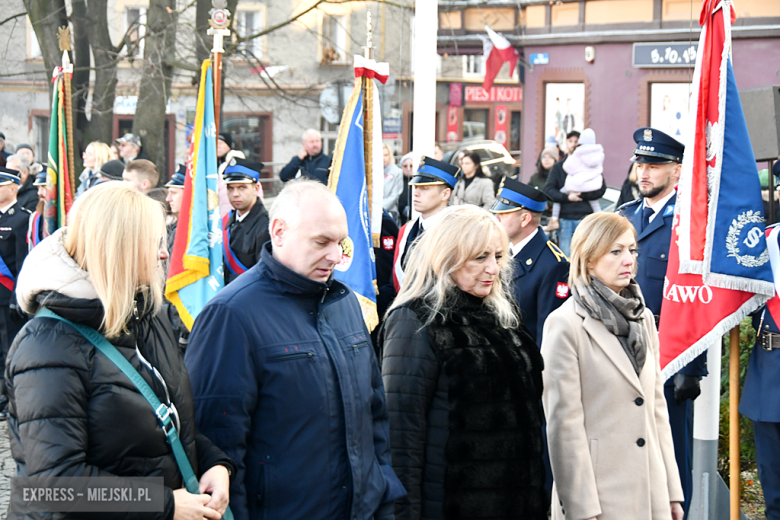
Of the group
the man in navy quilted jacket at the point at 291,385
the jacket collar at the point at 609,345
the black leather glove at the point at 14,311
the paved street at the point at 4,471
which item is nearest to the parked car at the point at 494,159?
the black leather glove at the point at 14,311

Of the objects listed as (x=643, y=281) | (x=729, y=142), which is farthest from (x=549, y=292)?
(x=729, y=142)

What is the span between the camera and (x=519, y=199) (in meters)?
5.14

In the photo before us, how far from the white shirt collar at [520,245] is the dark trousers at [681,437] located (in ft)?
3.65

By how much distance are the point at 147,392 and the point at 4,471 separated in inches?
161

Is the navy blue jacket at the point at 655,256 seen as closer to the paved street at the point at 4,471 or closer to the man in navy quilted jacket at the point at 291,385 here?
the man in navy quilted jacket at the point at 291,385

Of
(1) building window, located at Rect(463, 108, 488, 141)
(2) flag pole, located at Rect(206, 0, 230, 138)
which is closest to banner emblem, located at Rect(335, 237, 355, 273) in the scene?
(2) flag pole, located at Rect(206, 0, 230, 138)

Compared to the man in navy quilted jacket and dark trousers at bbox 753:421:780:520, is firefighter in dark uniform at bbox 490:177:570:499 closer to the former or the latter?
dark trousers at bbox 753:421:780:520

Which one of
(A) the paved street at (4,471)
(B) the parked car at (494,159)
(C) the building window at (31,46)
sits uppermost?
(C) the building window at (31,46)

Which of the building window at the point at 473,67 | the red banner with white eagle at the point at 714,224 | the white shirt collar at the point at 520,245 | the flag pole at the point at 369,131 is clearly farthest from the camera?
the building window at the point at 473,67

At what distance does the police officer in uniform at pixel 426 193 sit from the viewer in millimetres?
5922

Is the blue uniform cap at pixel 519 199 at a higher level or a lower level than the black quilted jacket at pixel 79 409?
higher

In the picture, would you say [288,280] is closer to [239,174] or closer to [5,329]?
[239,174]

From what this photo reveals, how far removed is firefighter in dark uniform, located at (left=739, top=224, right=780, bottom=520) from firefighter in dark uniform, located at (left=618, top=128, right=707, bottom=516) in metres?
0.55

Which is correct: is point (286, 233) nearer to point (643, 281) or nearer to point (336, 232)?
point (336, 232)
